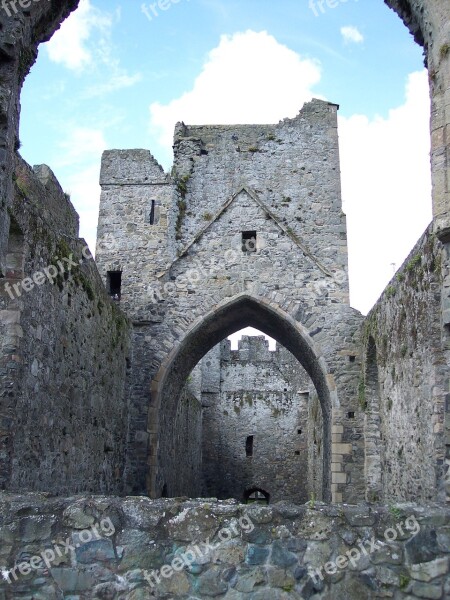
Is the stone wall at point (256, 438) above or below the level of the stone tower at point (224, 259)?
below

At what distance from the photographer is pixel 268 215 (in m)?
14.2

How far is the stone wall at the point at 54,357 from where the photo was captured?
6535 mm

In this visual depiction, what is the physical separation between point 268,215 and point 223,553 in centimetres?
1123

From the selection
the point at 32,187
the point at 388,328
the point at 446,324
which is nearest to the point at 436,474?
the point at 446,324

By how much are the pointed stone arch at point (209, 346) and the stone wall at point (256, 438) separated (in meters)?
9.69

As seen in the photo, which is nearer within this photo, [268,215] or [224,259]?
[224,259]

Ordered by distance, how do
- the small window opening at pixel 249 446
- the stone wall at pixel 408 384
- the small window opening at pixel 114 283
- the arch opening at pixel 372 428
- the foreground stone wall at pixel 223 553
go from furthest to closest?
the small window opening at pixel 249 446 → the small window opening at pixel 114 283 → the arch opening at pixel 372 428 → the stone wall at pixel 408 384 → the foreground stone wall at pixel 223 553

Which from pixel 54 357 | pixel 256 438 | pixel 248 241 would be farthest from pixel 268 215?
pixel 256 438

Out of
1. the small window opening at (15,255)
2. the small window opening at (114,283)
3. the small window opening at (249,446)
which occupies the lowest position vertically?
the small window opening at (249,446)

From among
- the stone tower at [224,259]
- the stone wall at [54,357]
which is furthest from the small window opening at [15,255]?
the stone tower at [224,259]

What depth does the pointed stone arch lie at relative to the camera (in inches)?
509

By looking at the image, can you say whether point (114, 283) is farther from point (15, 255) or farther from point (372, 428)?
point (15, 255)

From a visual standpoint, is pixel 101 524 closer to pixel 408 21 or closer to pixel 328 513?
pixel 328 513

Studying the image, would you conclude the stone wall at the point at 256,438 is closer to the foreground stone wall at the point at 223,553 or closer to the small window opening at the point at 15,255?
the small window opening at the point at 15,255
